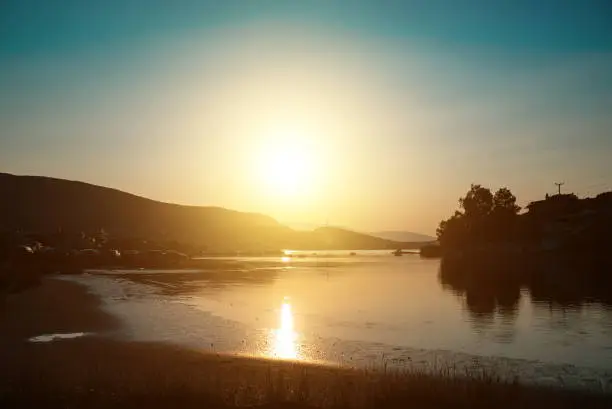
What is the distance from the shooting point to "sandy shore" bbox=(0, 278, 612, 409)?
51.1 feet

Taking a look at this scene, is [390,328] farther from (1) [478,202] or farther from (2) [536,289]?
(1) [478,202]

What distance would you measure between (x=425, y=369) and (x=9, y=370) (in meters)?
15.8

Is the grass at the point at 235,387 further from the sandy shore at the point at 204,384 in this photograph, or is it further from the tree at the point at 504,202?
the tree at the point at 504,202

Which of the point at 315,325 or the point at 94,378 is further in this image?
the point at 315,325

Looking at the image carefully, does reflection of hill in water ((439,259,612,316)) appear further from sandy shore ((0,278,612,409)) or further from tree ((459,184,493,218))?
tree ((459,184,493,218))

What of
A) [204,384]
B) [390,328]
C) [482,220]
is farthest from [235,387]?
[482,220]

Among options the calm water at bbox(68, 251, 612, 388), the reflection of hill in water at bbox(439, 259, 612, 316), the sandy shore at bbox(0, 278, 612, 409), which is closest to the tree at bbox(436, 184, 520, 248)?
the reflection of hill in water at bbox(439, 259, 612, 316)

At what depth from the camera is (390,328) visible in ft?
122

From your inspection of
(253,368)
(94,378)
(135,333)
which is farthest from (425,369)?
(135,333)

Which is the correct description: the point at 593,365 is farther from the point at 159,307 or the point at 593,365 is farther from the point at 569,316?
the point at 159,307

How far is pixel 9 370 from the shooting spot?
68.9ft

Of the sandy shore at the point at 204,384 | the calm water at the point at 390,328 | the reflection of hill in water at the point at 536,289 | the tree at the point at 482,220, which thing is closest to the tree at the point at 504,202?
the tree at the point at 482,220

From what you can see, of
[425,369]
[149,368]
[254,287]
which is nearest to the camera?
[149,368]

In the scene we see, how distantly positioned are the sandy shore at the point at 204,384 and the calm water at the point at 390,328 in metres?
3.49
